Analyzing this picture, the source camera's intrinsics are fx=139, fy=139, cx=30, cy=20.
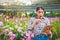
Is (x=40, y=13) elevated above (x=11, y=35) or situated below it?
above

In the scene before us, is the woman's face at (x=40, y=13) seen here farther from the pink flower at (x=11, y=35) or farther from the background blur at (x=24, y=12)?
the pink flower at (x=11, y=35)

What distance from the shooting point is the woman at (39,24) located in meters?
1.42

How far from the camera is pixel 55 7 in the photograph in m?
1.44

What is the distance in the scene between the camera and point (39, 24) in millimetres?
1426

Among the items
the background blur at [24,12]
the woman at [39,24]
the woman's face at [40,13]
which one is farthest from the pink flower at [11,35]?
the woman's face at [40,13]

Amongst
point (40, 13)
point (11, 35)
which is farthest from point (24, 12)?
point (11, 35)

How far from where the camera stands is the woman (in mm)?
1420

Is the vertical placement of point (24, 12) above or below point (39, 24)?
above

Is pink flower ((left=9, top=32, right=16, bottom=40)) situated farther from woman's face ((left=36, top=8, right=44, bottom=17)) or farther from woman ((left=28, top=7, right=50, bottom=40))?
woman's face ((left=36, top=8, right=44, bottom=17))

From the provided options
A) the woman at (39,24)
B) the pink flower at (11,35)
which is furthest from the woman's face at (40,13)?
the pink flower at (11,35)

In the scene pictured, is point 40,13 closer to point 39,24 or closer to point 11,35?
point 39,24

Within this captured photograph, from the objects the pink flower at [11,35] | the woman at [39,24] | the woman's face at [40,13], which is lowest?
the pink flower at [11,35]

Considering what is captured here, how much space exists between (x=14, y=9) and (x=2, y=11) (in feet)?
0.41

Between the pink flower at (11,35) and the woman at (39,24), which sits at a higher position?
the woman at (39,24)
